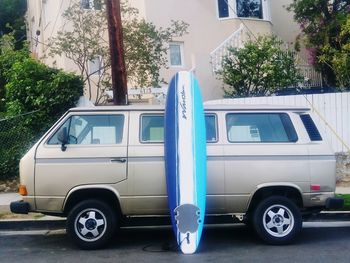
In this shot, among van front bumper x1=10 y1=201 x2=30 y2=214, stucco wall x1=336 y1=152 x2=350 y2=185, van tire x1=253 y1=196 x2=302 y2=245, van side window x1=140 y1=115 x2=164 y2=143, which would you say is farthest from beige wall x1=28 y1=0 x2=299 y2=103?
van tire x1=253 y1=196 x2=302 y2=245

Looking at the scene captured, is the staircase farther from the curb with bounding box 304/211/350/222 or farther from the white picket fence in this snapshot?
the curb with bounding box 304/211/350/222

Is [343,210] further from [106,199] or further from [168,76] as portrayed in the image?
[168,76]

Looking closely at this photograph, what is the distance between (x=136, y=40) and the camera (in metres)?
15.0

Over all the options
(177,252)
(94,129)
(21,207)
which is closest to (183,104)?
(94,129)

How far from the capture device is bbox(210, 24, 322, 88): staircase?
17859mm

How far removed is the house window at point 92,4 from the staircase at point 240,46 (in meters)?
4.03

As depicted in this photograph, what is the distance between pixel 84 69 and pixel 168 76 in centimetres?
376

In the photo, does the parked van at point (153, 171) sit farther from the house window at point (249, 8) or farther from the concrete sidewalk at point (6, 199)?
the house window at point (249, 8)

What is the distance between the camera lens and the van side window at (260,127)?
26.3 feet

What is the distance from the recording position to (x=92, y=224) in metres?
7.67

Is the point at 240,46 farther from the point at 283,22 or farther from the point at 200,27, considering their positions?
the point at 283,22

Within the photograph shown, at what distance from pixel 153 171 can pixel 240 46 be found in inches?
447

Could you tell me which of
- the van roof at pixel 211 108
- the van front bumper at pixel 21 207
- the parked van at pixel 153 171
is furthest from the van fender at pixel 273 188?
the van front bumper at pixel 21 207

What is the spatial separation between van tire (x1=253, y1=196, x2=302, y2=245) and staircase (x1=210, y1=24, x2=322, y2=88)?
9.48m
